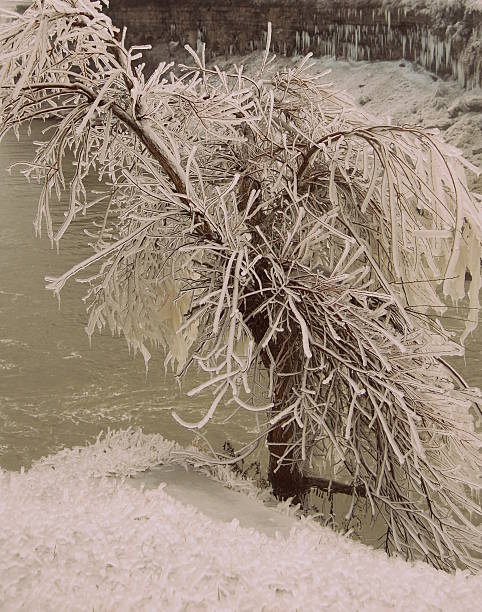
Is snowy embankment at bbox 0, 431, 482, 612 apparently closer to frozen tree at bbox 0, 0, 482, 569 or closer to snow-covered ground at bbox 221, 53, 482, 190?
frozen tree at bbox 0, 0, 482, 569

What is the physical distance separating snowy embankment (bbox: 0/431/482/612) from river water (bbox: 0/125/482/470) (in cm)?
525

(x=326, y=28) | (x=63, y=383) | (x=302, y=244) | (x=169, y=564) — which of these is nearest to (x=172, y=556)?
(x=169, y=564)

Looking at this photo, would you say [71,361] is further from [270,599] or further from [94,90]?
[270,599]

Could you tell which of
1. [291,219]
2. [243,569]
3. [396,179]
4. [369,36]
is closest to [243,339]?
[291,219]

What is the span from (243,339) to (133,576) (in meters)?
3.04

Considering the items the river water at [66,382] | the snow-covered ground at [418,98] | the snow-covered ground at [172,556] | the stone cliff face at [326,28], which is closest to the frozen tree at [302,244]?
the snow-covered ground at [172,556]

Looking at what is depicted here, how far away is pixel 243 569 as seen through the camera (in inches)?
122

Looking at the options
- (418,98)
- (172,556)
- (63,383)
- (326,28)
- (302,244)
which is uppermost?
(326,28)

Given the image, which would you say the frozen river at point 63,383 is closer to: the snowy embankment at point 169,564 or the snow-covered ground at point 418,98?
the snowy embankment at point 169,564

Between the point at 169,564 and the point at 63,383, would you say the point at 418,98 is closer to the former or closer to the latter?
the point at 63,383

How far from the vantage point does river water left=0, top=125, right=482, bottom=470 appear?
31.4 ft

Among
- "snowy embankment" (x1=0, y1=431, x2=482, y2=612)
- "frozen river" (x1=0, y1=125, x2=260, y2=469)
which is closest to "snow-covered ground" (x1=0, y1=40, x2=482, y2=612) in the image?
"snowy embankment" (x1=0, y1=431, x2=482, y2=612)

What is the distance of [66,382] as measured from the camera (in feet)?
36.8

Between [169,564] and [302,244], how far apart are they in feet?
6.62
